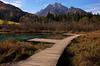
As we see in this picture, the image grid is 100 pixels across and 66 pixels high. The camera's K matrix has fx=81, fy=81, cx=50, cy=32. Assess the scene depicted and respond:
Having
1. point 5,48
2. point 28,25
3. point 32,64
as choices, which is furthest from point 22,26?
point 32,64

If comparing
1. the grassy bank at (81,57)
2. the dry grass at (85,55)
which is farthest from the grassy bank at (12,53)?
the dry grass at (85,55)

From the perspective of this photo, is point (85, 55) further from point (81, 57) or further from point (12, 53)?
point (12, 53)

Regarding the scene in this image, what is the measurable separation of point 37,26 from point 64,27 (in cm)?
1241

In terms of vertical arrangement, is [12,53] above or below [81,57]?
above

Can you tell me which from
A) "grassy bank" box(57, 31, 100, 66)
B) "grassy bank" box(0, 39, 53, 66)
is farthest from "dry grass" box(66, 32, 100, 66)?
"grassy bank" box(0, 39, 53, 66)

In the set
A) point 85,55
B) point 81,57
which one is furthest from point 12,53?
point 85,55

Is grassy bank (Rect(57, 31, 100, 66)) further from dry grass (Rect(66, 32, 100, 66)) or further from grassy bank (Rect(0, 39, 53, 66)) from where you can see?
grassy bank (Rect(0, 39, 53, 66))

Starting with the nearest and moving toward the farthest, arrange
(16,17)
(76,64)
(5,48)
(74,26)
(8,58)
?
(76,64) → (8,58) → (5,48) → (74,26) → (16,17)

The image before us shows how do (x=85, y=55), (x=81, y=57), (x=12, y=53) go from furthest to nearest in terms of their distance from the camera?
(x=12, y=53) → (x=85, y=55) → (x=81, y=57)

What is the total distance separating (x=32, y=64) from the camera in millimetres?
2873

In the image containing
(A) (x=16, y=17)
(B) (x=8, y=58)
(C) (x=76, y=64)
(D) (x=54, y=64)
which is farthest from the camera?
(A) (x=16, y=17)

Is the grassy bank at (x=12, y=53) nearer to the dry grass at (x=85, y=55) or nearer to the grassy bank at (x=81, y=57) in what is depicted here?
the grassy bank at (x=81, y=57)

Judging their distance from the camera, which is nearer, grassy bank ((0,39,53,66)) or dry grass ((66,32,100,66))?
dry grass ((66,32,100,66))

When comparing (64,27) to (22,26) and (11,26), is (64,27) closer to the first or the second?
(22,26)
